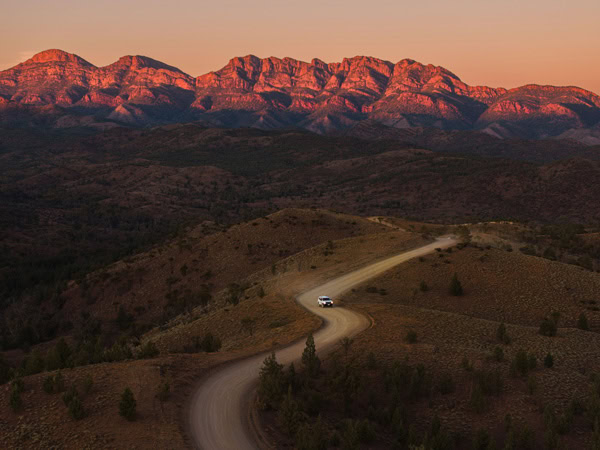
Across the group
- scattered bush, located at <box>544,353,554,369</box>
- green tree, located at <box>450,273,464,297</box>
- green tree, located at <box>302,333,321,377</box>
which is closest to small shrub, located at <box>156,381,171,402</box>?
green tree, located at <box>302,333,321,377</box>

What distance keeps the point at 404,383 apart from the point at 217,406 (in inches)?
311

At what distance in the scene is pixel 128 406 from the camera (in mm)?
15578

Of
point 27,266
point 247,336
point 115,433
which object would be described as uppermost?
point 115,433

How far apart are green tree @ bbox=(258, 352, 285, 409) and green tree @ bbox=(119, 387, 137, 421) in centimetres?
464

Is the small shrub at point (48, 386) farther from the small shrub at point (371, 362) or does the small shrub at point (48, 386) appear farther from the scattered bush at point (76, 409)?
the small shrub at point (371, 362)

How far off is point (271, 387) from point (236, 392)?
197cm

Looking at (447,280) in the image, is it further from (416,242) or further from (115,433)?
(115,433)

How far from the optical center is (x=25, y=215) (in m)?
116

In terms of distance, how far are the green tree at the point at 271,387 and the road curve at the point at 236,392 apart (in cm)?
73

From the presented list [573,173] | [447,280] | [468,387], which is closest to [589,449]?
[468,387]

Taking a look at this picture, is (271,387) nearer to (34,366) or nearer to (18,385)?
(18,385)

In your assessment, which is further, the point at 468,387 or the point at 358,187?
the point at 358,187

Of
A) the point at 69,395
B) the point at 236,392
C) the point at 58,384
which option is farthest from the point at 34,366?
the point at 236,392

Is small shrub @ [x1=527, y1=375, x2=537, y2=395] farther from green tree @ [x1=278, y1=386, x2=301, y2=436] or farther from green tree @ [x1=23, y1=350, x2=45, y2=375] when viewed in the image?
green tree @ [x1=23, y1=350, x2=45, y2=375]
